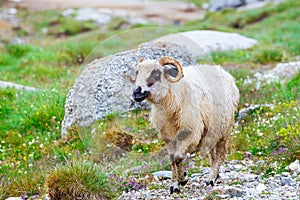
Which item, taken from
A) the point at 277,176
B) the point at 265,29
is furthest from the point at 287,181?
the point at 265,29

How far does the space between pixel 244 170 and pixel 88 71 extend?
3621 mm

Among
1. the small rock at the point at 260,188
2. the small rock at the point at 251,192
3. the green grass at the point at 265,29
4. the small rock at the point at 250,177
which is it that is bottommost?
the small rock at the point at 250,177

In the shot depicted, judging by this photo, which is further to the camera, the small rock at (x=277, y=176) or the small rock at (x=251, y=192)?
the small rock at (x=277, y=176)

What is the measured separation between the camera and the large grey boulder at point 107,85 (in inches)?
382

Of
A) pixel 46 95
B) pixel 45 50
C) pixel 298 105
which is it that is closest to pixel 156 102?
pixel 298 105

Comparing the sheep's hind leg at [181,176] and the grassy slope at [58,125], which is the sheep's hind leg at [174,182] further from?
the grassy slope at [58,125]

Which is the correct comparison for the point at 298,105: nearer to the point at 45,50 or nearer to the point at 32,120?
the point at 32,120

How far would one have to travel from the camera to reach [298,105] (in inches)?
448

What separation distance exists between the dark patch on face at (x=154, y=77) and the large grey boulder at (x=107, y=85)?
2.66 ft

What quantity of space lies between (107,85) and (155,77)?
2.21 m

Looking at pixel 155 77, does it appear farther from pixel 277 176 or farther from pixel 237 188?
pixel 277 176

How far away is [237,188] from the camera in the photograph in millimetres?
8430

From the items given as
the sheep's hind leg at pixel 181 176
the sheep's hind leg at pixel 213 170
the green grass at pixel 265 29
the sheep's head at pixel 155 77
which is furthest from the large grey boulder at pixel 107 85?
the green grass at pixel 265 29

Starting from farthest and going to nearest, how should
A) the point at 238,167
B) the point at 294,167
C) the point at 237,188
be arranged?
the point at 238,167
the point at 294,167
the point at 237,188
